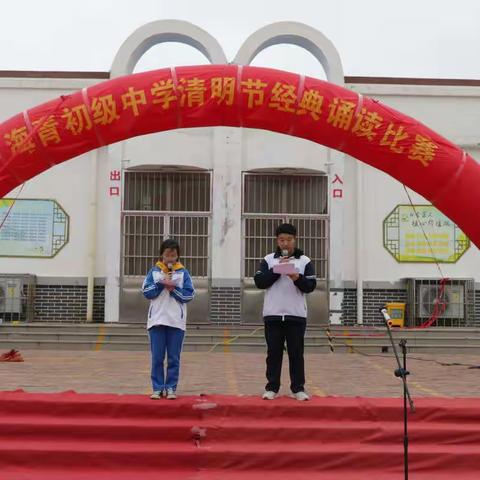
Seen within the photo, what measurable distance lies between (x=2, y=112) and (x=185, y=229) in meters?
4.27

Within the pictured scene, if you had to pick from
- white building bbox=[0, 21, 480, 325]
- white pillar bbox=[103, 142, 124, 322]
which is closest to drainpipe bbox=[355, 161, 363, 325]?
white building bbox=[0, 21, 480, 325]

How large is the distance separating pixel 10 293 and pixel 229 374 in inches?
246

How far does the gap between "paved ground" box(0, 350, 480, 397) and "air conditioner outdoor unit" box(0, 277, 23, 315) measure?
7.13 feet

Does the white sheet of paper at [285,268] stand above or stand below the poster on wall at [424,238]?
below

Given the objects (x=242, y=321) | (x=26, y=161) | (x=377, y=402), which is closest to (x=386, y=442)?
(x=377, y=402)

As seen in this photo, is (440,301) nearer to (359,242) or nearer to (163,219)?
(359,242)

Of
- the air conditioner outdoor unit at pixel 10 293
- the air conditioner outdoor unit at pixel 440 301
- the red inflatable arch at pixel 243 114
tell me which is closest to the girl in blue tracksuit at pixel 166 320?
the red inflatable arch at pixel 243 114

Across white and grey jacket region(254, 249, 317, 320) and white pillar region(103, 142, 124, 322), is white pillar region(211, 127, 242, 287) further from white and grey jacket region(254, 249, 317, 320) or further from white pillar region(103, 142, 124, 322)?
white and grey jacket region(254, 249, 317, 320)

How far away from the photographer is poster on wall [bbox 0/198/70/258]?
12.8 metres

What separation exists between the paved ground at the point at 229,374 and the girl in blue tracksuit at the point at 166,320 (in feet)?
2.12

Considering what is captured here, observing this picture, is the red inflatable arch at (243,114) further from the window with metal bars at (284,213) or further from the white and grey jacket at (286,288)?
the window with metal bars at (284,213)

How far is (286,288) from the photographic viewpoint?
233 inches

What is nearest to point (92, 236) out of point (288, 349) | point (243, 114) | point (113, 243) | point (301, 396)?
point (113, 243)

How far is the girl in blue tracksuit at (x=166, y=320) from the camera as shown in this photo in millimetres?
5805
